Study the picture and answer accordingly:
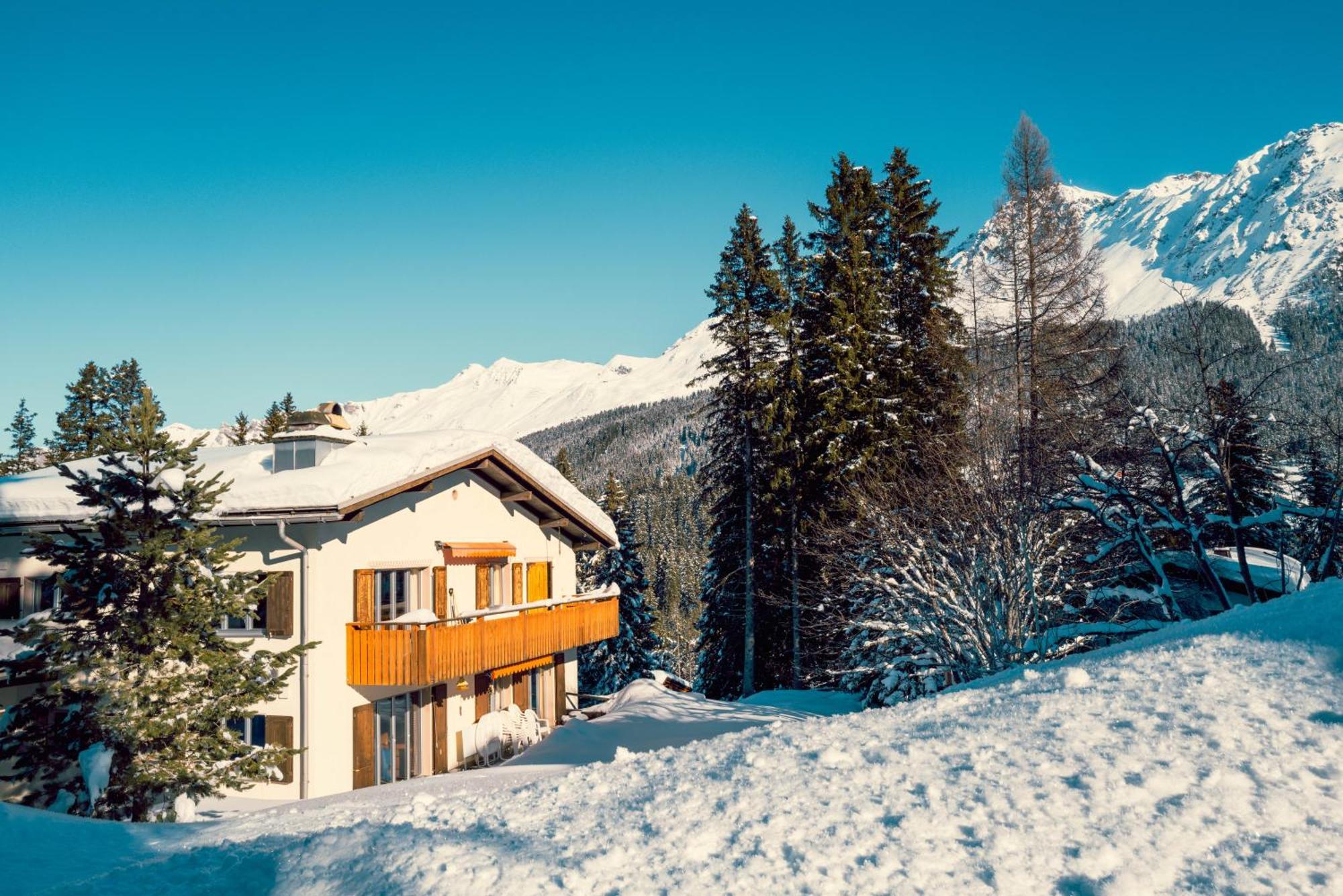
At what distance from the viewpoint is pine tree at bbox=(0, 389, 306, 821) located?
11211 millimetres

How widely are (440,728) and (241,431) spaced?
42550 millimetres

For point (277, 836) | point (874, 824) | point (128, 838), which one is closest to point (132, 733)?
point (128, 838)

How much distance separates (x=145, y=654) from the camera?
38.1 ft

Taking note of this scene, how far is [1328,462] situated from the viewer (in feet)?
41.5

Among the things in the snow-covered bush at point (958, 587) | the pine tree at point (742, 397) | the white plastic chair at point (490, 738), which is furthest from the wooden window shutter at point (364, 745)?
the pine tree at point (742, 397)

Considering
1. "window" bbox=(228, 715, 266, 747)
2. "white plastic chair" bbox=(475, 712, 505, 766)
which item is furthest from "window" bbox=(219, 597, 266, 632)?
"white plastic chair" bbox=(475, 712, 505, 766)

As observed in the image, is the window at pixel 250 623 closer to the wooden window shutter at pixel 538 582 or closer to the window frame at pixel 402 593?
the window frame at pixel 402 593

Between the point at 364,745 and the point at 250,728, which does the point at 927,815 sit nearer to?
the point at 364,745

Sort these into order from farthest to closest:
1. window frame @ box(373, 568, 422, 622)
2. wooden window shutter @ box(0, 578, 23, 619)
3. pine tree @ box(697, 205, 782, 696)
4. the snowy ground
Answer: pine tree @ box(697, 205, 782, 696), window frame @ box(373, 568, 422, 622), wooden window shutter @ box(0, 578, 23, 619), the snowy ground

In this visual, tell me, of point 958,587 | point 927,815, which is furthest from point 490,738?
point 927,815

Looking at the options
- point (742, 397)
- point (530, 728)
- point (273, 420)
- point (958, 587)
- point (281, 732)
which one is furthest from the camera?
point (273, 420)

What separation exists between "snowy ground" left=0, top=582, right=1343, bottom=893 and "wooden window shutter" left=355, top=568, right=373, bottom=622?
9.03 m

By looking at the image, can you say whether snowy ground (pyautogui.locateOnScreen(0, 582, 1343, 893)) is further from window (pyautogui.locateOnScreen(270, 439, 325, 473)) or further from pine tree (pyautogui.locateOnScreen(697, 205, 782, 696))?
pine tree (pyautogui.locateOnScreen(697, 205, 782, 696))

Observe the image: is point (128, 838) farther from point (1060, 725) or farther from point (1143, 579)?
point (1143, 579)
